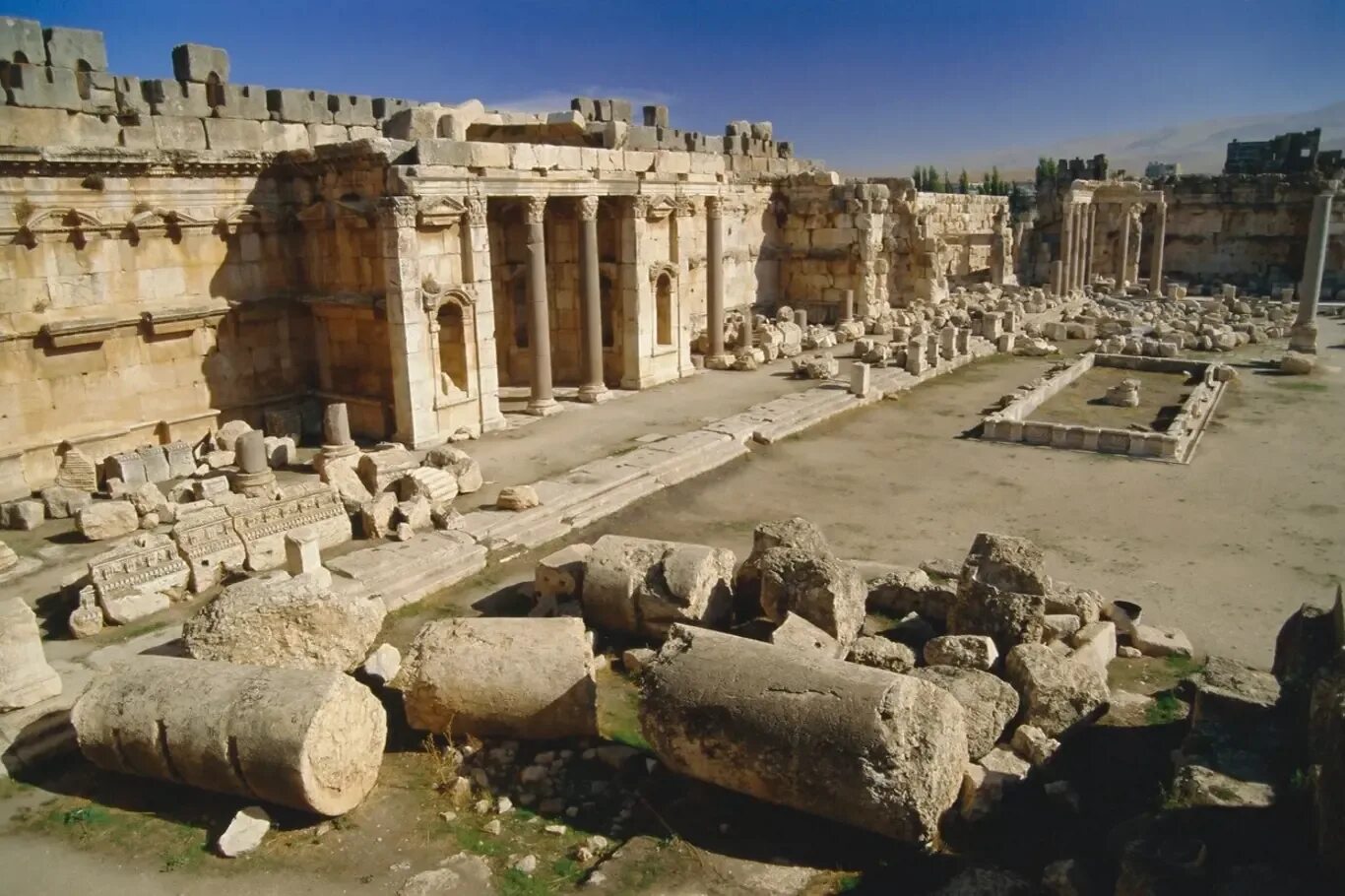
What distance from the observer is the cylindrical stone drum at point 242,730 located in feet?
21.5

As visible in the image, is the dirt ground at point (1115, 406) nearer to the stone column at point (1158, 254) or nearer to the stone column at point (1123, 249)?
the stone column at point (1158, 254)

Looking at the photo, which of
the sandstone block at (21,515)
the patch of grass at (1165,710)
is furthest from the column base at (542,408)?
the patch of grass at (1165,710)

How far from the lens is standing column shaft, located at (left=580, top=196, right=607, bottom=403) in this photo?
748 inches

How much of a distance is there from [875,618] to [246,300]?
40.8ft

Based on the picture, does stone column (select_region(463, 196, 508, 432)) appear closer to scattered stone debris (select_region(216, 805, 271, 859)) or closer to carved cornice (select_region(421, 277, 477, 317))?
carved cornice (select_region(421, 277, 477, 317))

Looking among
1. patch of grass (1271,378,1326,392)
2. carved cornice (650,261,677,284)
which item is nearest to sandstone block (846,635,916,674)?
carved cornice (650,261,677,284)

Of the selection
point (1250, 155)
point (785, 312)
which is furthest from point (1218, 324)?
point (1250, 155)

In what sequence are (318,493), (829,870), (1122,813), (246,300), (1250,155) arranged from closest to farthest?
(829,870), (1122,813), (318,493), (246,300), (1250,155)

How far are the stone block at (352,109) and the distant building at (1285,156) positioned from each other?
39643 millimetres

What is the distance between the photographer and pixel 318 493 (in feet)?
39.9

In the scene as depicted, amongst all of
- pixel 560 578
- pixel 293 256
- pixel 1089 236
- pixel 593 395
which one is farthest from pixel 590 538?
pixel 1089 236

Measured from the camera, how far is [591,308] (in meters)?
19.5

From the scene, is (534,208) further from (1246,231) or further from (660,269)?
(1246,231)

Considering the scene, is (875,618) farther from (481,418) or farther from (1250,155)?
(1250,155)
